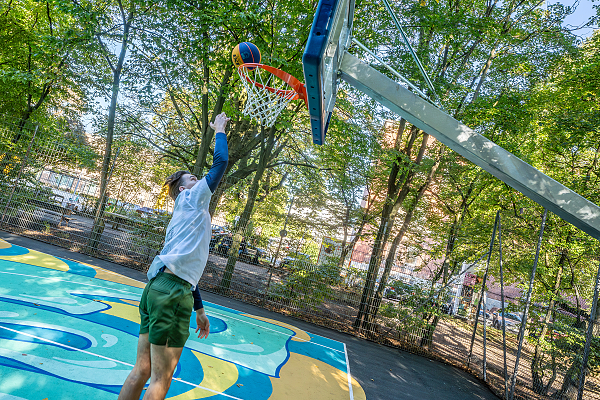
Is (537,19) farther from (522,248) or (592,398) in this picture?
(592,398)

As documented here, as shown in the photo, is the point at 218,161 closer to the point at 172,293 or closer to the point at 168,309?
the point at 172,293

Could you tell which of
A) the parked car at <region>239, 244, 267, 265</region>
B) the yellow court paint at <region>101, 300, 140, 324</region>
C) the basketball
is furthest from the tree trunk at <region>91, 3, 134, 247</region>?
the basketball

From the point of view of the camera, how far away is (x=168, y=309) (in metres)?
2.25

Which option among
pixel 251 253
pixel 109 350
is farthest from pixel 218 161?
pixel 251 253

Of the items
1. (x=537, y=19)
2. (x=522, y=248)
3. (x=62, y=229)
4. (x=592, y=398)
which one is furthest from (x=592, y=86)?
(x=62, y=229)

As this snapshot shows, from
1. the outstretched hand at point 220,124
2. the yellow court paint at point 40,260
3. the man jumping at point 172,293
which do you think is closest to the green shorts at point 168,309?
the man jumping at point 172,293

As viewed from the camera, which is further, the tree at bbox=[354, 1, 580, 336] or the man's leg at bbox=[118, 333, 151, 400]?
the tree at bbox=[354, 1, 580, 336]

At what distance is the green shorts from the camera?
2.21m

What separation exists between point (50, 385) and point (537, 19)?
14741mm

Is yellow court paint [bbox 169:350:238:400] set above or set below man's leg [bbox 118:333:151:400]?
below

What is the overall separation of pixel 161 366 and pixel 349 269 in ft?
24.9

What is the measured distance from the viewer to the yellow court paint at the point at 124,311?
543 centimetres

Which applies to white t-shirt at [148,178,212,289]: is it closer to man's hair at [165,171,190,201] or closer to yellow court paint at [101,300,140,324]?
man's hair at [165,171,190,201]

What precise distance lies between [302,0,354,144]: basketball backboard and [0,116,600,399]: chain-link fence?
6545mm
